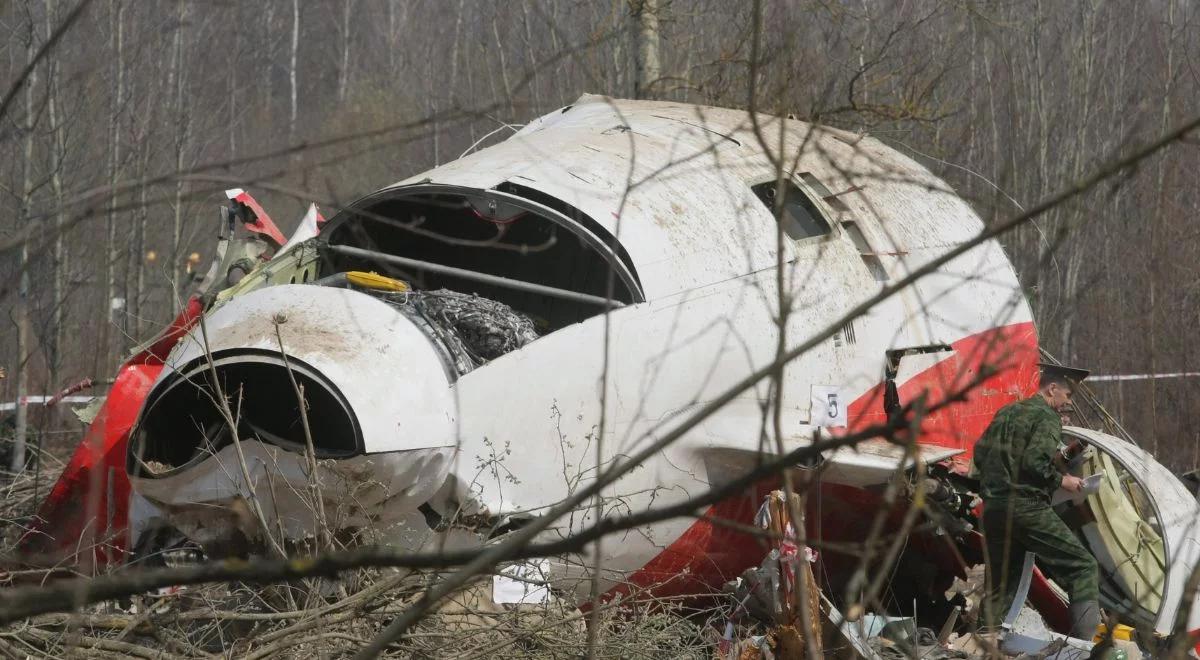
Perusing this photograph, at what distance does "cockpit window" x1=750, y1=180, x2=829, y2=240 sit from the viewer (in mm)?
6660

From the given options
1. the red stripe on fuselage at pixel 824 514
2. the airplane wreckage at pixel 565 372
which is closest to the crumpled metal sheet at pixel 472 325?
the airplane wreckage at pixel 565 372

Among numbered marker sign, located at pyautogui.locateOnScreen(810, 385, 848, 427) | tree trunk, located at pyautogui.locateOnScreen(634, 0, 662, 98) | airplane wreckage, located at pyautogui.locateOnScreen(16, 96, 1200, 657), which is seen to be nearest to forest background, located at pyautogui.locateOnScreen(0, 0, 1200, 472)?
tree trunk, located at pyautogui.locateOnScreen(634, 0, 662, 98)

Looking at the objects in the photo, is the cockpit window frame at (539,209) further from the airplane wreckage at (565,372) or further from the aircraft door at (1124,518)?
the aircraft door at (1124,518)

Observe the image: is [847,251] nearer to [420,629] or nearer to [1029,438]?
[1029,438]

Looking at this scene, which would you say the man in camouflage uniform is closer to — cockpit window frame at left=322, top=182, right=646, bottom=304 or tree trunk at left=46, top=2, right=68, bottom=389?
cockpit window frame at left=322, top=182, right=646, bottom=304

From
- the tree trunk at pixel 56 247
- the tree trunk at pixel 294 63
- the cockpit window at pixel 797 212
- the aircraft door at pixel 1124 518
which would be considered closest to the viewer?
the cockpit window at pixel 797 212

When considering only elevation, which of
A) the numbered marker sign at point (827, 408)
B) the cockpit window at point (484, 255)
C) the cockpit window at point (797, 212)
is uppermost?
the cockpit window at point (797, 212)

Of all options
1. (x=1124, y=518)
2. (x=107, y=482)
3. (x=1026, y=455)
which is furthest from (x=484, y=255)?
(x=1124, y=518)

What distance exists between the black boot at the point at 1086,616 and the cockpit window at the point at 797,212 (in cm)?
240

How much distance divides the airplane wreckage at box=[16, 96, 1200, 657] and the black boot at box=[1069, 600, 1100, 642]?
12.1 inches

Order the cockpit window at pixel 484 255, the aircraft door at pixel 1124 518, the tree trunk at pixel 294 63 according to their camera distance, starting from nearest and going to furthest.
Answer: the cockpit window at pixel 484 255 → the aircraft door at pixel 1124 518 → the tree trunk at pixel 294 63

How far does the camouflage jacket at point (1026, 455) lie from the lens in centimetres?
682

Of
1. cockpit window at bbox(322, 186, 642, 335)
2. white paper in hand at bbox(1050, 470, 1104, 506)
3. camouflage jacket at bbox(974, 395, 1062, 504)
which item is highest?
cockpit window at bbox(322, 186, 642, 335)

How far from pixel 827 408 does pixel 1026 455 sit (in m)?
1.67
